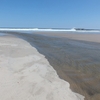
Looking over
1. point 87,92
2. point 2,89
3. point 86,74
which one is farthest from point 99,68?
point 2,89

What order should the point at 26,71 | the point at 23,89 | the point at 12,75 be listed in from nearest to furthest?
the point at 23,89, the point at 12,75, the point at 26,71

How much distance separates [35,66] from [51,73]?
927mm

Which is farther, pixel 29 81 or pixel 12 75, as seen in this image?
pixel 12 75

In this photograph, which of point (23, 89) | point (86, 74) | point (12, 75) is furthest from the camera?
point (86, 74)

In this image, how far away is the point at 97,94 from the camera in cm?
395

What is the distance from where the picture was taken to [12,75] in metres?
4.64

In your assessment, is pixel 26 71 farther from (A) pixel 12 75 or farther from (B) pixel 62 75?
(B) pixel 62 75

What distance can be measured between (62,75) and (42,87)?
146 centimetres

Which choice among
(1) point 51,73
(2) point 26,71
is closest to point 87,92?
(1) point 51,73

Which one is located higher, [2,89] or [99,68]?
[2,89]

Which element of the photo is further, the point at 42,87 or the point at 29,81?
the point at 29,81

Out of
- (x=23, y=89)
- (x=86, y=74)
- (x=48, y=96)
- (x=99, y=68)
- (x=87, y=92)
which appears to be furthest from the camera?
(x=99, y=68)

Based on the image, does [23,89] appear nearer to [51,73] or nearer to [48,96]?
[48,96]

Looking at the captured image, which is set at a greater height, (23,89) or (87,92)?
(23,89)
